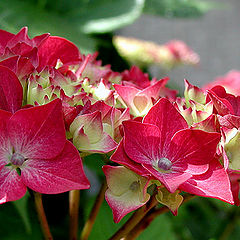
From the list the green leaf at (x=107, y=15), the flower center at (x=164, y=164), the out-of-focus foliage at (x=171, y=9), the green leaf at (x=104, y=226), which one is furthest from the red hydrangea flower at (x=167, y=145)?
the out-of-focus foliage at (x=171, y=9)

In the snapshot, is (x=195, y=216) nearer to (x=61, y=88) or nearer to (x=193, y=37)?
(x=61, y=88)

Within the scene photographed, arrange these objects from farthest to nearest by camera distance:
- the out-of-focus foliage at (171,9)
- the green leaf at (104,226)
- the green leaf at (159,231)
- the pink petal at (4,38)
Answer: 1. the out-of-focus foliage at (171,9)
2. the green leaf at (159,231)
3. the green leaf at (104,226)
4. the pink petal at (4,38)

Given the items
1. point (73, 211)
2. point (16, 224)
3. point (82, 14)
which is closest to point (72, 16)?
Result: point (82, 14)

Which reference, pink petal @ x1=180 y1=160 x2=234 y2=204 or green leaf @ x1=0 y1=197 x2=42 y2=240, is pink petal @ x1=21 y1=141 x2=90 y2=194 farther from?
green leaf @ x1=0 y1=197 x2=42 y2=240

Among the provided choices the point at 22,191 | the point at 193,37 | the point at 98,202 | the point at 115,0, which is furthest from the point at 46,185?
the point at 193,37

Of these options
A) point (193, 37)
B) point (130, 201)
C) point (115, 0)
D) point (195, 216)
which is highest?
point (130, 201)

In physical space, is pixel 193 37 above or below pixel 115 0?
below

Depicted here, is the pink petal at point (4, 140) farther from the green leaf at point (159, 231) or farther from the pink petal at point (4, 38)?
the green leaf at point (159, 231)
